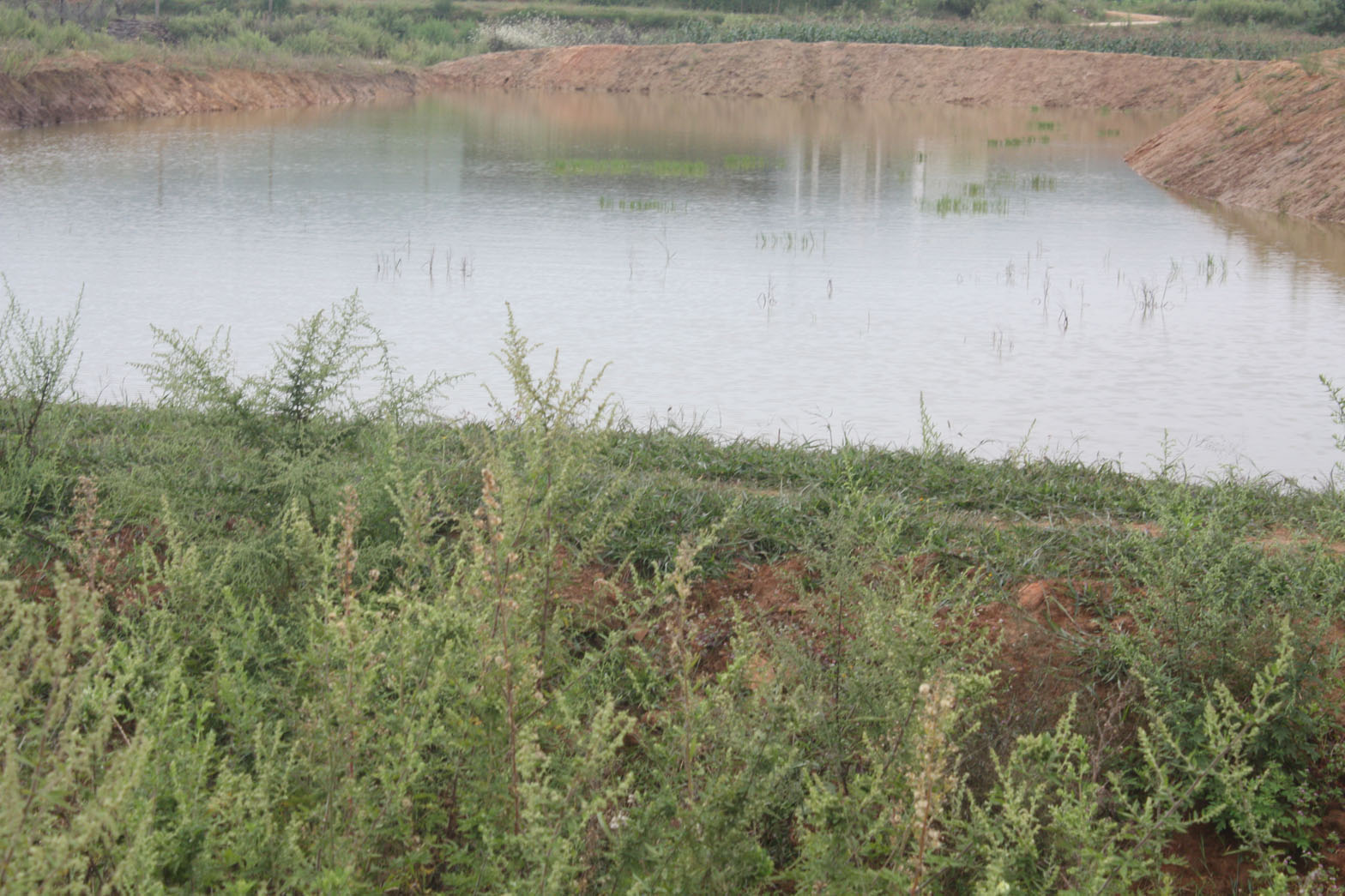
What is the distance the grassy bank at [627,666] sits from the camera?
288 cm

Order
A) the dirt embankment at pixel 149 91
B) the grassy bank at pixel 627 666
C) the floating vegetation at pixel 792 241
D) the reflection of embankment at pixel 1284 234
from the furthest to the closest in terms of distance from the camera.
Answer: the dirt embankment at pixel 149 91 → the floating vegetation at pixel 792 241 → the reflection of embankment at pixel 1284 234 → the grassy bank at pixel 627 666

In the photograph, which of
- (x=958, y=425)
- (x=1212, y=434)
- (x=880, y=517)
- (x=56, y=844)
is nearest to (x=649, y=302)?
(x=958, y=425)

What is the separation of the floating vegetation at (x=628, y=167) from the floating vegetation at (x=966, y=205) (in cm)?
438

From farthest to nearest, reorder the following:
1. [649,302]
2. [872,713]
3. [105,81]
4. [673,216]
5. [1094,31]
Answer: [1094,31] → [105,81] → [673,216] → [649,302] → [872,713]

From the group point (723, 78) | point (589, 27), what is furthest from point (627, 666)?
point (589, 27)

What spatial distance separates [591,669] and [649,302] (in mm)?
7015

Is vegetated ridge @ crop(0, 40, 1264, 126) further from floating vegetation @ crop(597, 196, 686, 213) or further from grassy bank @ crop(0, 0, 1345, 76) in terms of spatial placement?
floating vegetation @ crop(597, 196, 686, 213)

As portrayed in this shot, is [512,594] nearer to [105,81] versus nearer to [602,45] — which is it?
[105,81]

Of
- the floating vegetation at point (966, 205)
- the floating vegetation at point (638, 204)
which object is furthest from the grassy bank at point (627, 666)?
the floating vegetation at point (966, 205)

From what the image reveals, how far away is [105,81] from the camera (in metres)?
29.4

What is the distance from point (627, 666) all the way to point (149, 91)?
30.1 m

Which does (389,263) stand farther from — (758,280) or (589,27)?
(589,27)

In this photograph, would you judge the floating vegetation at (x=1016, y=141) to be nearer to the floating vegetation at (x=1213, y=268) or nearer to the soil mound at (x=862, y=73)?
Answer: the soil mound at (x=862, y=73)

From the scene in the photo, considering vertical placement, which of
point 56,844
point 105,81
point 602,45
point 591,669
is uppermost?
point 602,45
